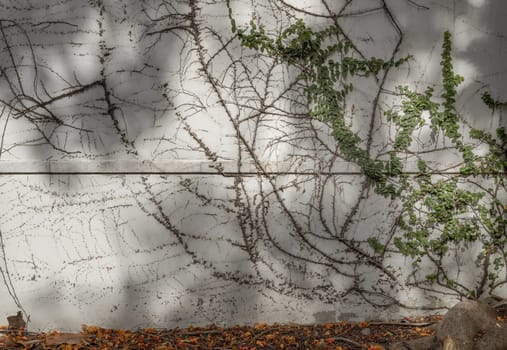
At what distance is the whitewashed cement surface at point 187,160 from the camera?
3682mm

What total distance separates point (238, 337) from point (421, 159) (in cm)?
199

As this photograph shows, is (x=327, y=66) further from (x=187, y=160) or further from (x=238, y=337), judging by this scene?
(x=238, y=337)

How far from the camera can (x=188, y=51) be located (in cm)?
371

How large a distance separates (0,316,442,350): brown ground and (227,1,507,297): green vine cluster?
60 cm

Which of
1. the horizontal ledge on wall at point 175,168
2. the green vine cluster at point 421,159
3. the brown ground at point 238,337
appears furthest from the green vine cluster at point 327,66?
the brown ground at point 238,337

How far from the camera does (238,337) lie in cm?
377

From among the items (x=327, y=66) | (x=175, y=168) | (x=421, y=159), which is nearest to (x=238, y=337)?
(x=175, y=168)

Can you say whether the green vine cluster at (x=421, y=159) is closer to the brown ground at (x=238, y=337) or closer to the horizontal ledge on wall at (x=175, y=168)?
A: the horizontal ledge on wall at (x=175, y=168)

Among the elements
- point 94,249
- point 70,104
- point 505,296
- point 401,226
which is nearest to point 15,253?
point 94,249

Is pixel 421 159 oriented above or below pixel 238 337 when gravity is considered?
above

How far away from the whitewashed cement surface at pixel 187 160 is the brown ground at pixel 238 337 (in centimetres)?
10

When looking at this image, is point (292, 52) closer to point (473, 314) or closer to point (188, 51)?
point (188, 51)

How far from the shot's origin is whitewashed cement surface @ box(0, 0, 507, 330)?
12.1ft

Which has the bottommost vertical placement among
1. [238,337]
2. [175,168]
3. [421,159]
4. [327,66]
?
[238,337]
